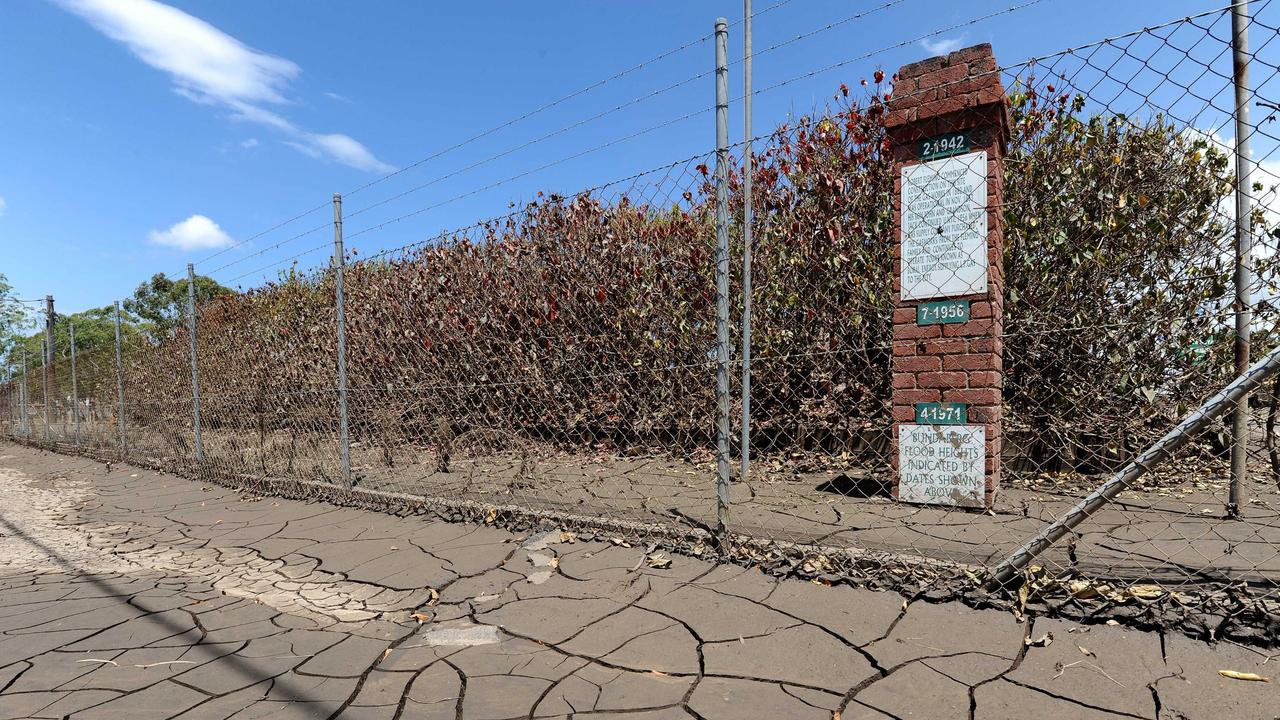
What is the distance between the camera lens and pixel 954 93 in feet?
11.3

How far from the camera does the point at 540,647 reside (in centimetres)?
245

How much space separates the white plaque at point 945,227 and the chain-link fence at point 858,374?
0.06 ft

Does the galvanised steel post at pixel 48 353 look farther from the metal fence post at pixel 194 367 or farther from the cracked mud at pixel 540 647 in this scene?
the cracked mud at pixel 540 647

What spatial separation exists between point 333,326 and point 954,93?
21.7 ft

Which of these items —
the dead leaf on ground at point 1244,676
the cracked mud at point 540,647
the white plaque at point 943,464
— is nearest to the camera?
the dead leaf on ground at point 1244,676

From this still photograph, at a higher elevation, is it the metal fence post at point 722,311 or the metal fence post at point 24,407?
the metal fence post at point 722,311

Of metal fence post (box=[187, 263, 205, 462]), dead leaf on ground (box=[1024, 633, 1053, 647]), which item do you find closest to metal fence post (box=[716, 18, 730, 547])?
dead leaf on ground (box=[1024, 633, 1053, 647])

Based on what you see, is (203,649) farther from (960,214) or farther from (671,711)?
(960,214)

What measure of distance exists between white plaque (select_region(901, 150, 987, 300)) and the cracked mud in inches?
68.7

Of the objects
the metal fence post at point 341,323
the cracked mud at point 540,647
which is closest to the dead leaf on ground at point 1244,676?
the cracked mud at point 540,647

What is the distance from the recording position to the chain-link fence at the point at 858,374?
9.49ft

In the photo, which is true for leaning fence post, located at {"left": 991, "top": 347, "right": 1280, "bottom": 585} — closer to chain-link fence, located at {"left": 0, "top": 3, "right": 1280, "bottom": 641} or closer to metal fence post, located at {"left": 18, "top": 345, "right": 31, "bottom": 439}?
chain-link fence, located at {"left": 0, "top": 3, "right": 1280, "bottom": 641}

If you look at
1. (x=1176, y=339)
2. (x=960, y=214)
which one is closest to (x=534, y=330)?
Result: (x=960, y=214)

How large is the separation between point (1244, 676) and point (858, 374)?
3.44 meters
